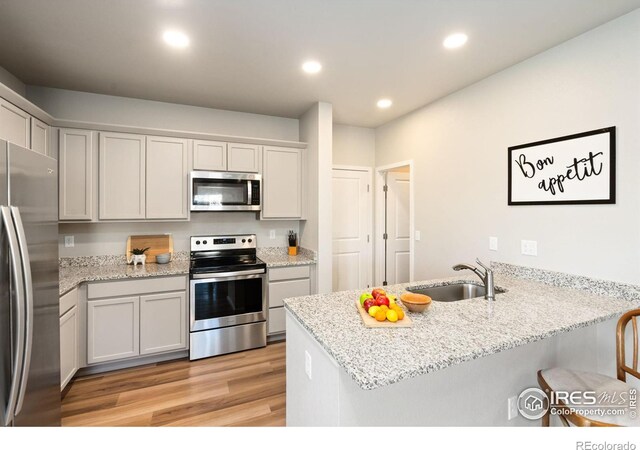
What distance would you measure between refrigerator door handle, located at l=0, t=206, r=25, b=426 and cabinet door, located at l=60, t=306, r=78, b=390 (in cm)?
112

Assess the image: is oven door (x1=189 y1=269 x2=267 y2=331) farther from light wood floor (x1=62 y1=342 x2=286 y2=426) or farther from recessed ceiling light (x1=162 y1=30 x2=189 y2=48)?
recessed ceiling light (x1=162 y1=30 x2=189 y2=48)

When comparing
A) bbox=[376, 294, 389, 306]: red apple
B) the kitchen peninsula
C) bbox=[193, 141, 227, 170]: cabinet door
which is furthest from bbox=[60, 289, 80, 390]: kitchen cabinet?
bbox=[376, 294, 389, 306]: red apple

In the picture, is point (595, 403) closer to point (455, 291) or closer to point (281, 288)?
point (455, 291)

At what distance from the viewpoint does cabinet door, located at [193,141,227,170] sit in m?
3.19

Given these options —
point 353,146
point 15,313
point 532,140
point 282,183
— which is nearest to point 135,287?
point 15,313

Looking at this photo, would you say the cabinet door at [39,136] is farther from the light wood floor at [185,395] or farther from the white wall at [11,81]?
the light wood floor at [185,395]

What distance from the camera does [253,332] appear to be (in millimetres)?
3123

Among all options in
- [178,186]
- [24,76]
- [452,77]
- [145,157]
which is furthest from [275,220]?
[24,76]

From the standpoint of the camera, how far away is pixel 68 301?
2.30 metres

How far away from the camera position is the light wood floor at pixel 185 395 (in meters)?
2.08

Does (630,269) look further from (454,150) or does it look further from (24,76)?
(24,76)

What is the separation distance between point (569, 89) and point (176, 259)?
151 inches

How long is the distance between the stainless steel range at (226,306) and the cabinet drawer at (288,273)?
0.33 ft

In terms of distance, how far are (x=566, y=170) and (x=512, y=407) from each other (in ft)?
5.33
